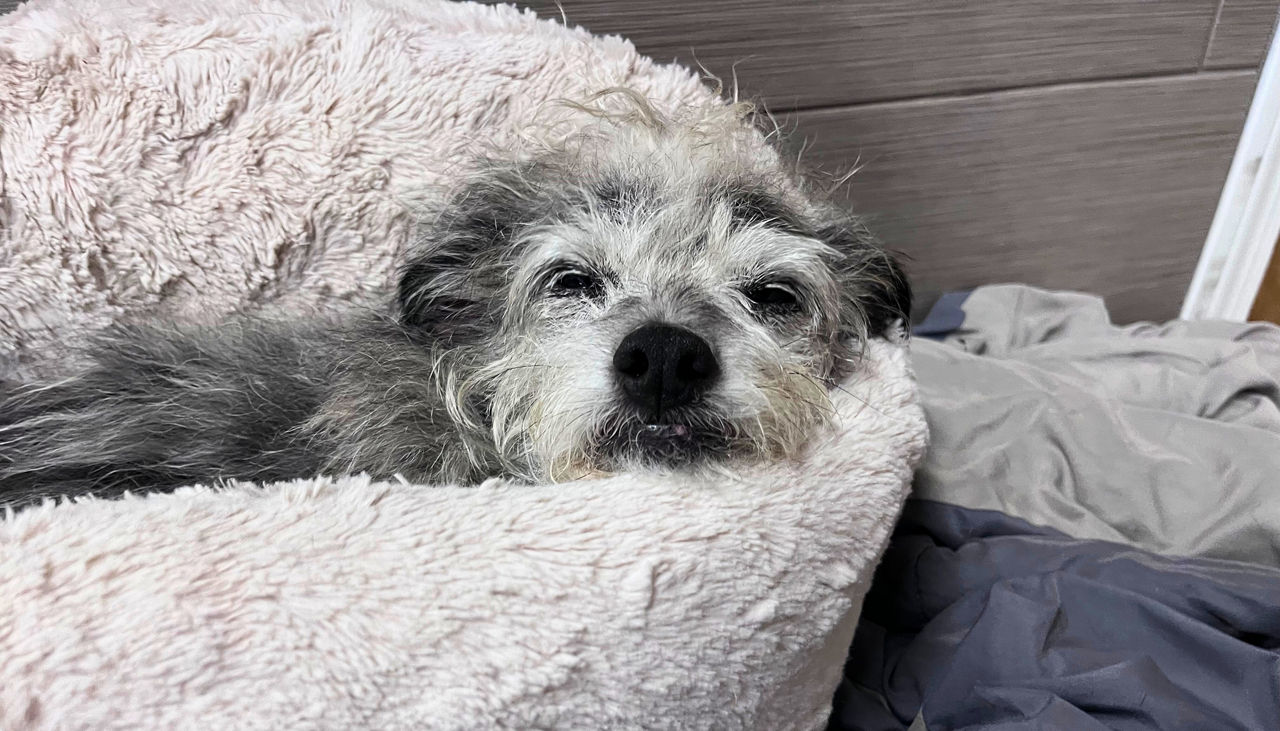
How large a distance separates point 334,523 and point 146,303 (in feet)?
2.35

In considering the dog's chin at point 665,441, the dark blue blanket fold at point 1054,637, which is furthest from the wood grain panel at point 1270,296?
the dog's chin at point 665,441

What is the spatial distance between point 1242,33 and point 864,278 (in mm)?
1454

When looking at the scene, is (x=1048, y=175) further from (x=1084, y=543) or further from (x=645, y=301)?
(x=645, y=301)

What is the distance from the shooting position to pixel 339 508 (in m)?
0.91

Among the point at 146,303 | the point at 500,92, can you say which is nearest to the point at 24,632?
the point at 146,303

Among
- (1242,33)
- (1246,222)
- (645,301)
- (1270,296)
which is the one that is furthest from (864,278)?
(1270,296)

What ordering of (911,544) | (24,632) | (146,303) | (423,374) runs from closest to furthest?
(24,632) < (423,374) < (146,303) < (911,544)

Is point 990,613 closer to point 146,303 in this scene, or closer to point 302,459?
point 302,459

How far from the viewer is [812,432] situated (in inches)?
41.9

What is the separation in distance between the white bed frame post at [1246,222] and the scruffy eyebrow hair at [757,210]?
1663 mm

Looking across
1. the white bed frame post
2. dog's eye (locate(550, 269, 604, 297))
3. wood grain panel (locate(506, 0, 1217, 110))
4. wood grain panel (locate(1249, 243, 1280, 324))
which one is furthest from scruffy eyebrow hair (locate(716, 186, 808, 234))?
wood grain panel (locate(1249, 243, 1280, 324))

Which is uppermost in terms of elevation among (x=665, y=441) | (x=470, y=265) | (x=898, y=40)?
(x=898, y=40)

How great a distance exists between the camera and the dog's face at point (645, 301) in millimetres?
992

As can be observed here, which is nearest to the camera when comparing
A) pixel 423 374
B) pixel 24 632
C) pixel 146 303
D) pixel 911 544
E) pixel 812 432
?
pixel 24 632
